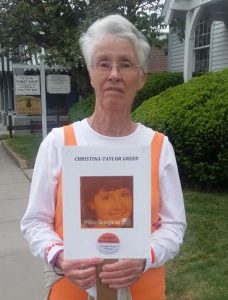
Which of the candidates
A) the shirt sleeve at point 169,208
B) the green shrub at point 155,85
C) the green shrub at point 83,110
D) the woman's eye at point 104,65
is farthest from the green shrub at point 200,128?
the green shrub at point 83,110

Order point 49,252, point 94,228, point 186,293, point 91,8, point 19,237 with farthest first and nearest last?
point 91,8 < point 19,237 < point 186,293 < point 49,252 < point 94,228

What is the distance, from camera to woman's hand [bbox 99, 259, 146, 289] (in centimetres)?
152

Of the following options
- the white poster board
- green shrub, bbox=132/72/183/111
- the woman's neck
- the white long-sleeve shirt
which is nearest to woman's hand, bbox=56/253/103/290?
the white poster board

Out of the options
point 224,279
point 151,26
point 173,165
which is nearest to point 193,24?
point 151,26

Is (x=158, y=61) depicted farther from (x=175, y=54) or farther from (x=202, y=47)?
(x=202, y=47)

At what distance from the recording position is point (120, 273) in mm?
1524

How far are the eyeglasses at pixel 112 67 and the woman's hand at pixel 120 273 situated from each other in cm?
66

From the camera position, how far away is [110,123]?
177cm

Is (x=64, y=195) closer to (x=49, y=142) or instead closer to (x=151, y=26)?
(x=49, y=142)

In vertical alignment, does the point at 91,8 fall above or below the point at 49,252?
above

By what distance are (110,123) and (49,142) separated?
234mm

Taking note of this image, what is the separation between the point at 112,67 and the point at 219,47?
40.4 ft

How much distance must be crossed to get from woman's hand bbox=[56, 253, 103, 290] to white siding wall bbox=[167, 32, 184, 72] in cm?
1578

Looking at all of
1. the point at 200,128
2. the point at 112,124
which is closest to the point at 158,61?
the point at 200,128
